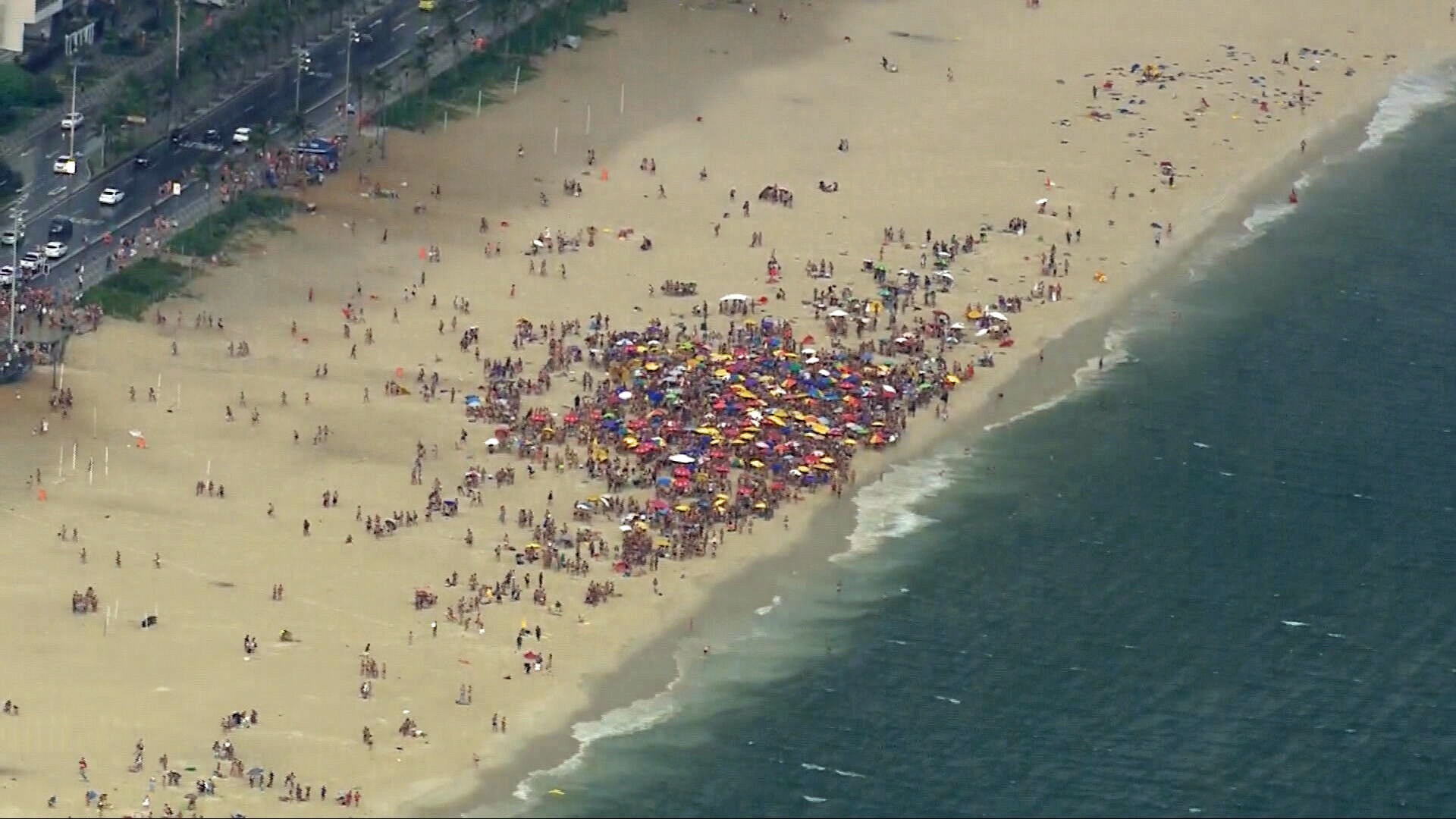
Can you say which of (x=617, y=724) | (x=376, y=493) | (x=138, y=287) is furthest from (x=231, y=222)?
(x=617, y=724)

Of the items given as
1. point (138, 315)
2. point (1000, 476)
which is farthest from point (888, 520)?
point (138, 315)

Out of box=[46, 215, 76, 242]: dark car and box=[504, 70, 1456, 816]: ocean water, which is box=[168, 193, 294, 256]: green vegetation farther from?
box=[504, 70, 1456, 816]: ocean water

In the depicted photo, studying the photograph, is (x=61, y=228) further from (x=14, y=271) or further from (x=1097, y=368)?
(x=1097, y=368)

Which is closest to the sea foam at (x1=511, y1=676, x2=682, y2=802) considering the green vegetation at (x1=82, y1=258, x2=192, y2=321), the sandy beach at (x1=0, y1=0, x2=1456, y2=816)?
the sandy beach at (x1=0, y1=0, x2=1456, y2=816)

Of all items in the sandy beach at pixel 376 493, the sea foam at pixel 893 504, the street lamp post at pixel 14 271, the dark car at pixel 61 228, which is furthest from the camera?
the dark car at pixel 61 228

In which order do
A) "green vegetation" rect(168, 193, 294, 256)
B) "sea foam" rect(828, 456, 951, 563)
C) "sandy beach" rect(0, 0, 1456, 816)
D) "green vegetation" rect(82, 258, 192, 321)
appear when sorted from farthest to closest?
1. "green vegetation" rect(168, 193, 294, 256)
2. "green vegetation" rect(82, 258, 192, 321)
3. "sea foam" rect(828, 456, 951, 563)
4. "sandy beach" rect(0, 0, 1456, 816)

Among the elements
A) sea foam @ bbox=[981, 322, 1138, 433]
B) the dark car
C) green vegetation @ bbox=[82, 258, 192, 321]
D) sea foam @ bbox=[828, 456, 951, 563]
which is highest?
the dark car

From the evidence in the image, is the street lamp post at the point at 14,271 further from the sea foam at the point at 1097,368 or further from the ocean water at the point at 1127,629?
the sea foam at the point at 1097,368

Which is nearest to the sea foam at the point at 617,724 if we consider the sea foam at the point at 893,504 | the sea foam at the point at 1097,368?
the sea foam at the point at 893,504
